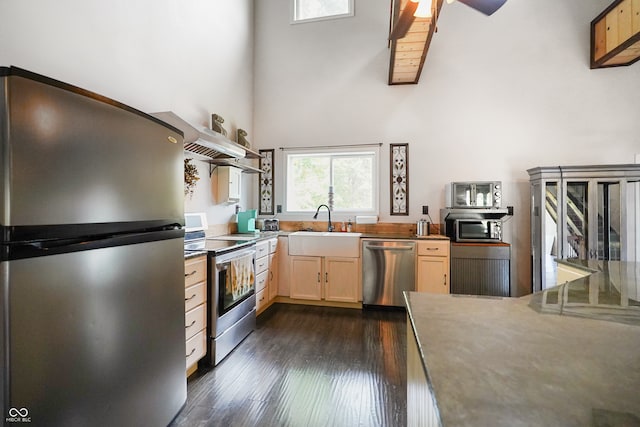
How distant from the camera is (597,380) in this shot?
0.53 m

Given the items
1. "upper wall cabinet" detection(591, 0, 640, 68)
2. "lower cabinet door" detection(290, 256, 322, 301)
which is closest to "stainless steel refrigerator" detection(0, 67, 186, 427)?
"lower cabinet door" detection(290, 256, 322, 301)

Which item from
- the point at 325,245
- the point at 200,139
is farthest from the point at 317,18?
the point at 325,245

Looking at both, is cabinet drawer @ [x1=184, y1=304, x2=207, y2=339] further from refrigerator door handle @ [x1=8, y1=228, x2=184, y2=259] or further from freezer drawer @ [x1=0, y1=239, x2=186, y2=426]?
refrigerator door handle @ [x1=8, y1=228, x2=184, y2=259]

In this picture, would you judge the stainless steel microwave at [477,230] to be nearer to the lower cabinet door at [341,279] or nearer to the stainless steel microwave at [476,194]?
the stainless steel microwave at [476,194]

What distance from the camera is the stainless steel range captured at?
Answer: 2168 mm

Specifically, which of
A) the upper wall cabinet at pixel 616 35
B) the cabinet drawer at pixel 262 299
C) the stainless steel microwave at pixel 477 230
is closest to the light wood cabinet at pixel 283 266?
the cabinet drawer at pixel 262 299

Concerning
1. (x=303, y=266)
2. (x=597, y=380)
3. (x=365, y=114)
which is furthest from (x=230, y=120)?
(x=597, y=380)

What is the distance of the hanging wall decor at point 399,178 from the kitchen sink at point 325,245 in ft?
2.86

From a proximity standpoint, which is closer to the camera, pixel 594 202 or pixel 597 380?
pixel 597 380

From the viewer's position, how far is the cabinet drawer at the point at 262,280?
3.06 m

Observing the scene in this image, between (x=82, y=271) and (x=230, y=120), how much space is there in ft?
10.1

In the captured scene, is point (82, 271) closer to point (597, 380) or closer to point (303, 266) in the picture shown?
point (597, 380)

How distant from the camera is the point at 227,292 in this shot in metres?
2.33

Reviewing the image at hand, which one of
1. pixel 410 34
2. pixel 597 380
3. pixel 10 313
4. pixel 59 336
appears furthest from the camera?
pixel 410 34
